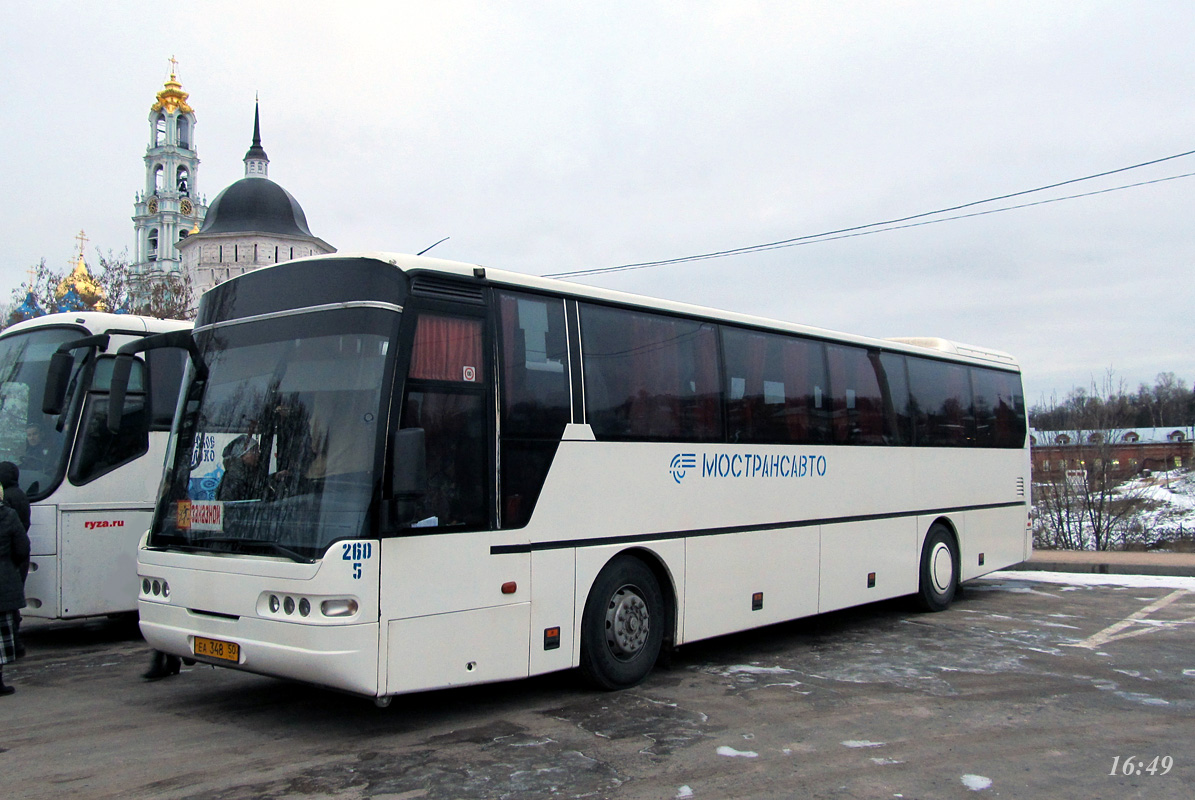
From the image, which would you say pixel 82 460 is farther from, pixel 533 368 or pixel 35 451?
pixel 533 368

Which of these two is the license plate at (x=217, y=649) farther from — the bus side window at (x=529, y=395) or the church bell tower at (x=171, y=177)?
the church bell tower at (x=171, y=177)

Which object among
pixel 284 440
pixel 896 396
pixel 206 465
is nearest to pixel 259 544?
pixel 284 440

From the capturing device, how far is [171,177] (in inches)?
4099

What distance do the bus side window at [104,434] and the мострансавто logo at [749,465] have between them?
5.59 meters

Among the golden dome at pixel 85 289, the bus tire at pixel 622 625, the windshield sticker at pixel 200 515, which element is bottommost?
the bus tire at pixel 622 625

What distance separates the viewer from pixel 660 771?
5477 millimetres

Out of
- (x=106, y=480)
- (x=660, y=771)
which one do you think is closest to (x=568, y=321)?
(x=660, y=771)

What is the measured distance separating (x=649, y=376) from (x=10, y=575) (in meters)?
5.43

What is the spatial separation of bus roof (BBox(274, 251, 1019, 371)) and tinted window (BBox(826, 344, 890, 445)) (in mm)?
171

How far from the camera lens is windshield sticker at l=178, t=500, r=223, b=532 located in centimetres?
639

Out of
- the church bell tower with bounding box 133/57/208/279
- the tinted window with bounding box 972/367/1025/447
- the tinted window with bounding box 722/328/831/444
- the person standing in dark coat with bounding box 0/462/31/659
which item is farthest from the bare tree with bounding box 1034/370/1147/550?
the church bell tower with bounding box 133/57/208/279

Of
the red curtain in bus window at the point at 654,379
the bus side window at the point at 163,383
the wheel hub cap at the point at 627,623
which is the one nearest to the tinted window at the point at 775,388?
the red curtain in bus window at the point at 654,379

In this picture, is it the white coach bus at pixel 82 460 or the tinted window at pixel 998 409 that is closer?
the white coach bus at pixel 82 460

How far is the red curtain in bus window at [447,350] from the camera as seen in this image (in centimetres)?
621
